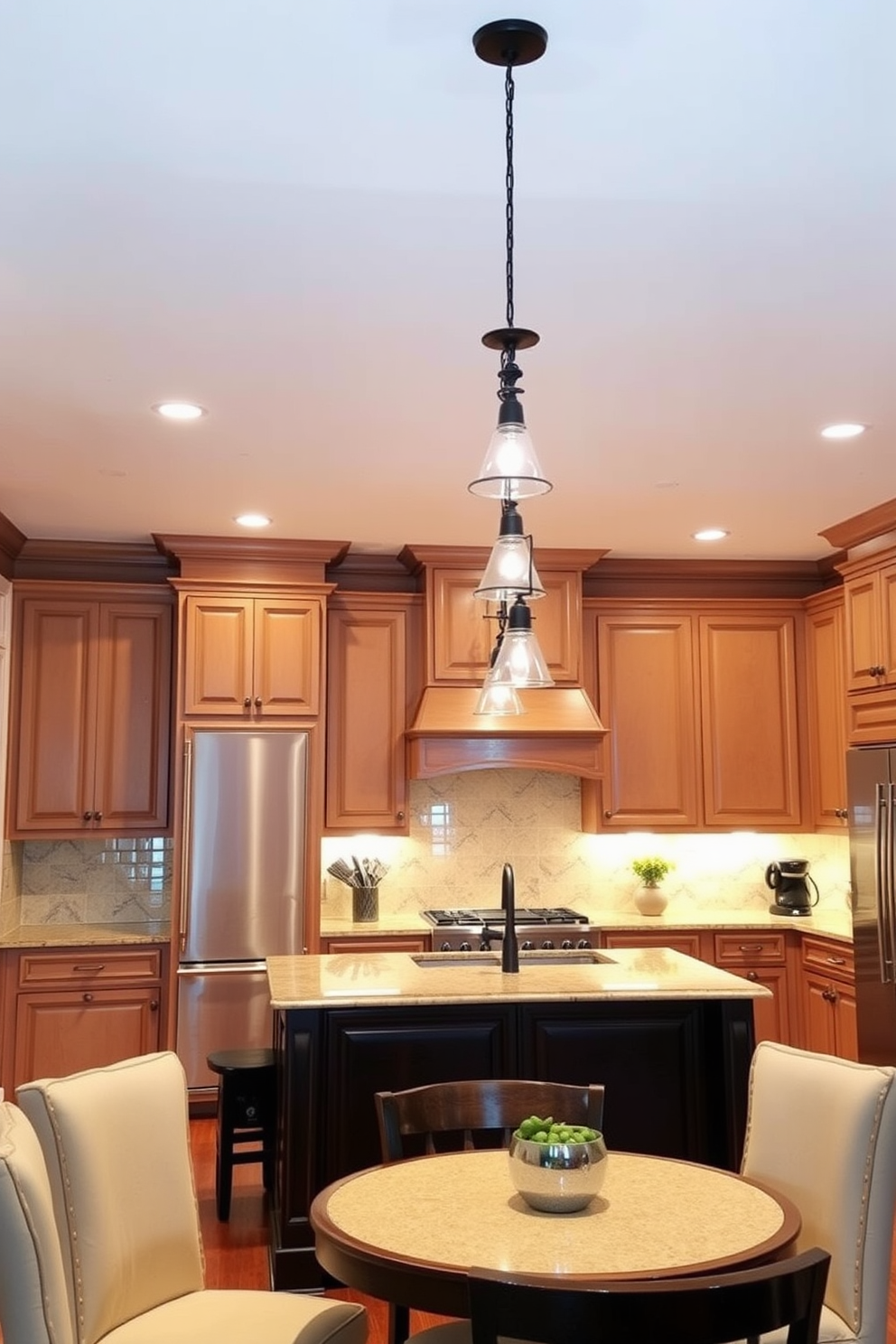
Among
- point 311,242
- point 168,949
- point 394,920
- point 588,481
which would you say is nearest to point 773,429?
point 588,481

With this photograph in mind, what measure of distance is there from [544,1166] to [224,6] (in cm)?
197

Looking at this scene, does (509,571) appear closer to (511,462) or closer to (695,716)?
(511,462)

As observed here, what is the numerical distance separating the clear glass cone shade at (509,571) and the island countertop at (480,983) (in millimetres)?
1390

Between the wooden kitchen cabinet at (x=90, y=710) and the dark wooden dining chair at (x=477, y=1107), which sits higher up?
the wooden kitchen cabinet at (x=90, y=710)

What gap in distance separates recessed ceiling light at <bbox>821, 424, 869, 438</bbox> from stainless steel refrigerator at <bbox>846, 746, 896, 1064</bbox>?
4.53 feet

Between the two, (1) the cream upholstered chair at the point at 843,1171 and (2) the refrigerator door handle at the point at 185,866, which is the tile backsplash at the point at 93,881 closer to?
(2) the refrigerator door handle at the point at 185,866

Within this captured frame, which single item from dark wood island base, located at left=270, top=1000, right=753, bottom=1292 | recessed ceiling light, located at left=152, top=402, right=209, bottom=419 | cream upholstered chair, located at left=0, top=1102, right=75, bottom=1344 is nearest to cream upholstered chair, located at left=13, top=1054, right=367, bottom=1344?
cream upholstered chair, located at left=0, top=1102, right=75, bottom=1344

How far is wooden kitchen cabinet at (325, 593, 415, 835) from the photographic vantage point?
18.8ft

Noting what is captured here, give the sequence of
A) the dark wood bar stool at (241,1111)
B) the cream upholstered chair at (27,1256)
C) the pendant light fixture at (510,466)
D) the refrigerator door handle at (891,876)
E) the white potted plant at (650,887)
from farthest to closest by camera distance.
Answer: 1. the white potted plant at (650,887)
2. the refrigerator door handle at (891,876)
3. the dark wood bar stool at (241,1111)
4. the pendant light fixture at (510,466)
5. the cream upholstered chair at (27,1256)

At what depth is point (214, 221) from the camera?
2547 millimetres

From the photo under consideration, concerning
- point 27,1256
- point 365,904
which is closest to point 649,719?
point 365,904

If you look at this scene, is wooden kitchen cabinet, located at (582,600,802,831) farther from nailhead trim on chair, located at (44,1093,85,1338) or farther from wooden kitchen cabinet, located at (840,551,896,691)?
nailhead trim on chair, located at (44,1093,85,1338)

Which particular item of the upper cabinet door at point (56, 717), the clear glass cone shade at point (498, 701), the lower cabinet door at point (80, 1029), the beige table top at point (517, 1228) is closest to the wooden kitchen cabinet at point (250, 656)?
the upper cabinet door at point (56, 717)

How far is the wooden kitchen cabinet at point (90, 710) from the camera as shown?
215 inches
